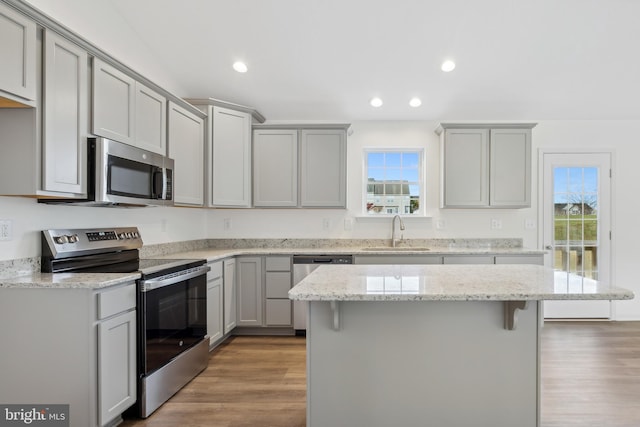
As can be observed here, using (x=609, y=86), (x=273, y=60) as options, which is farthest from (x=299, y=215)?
(x=609, y=86)

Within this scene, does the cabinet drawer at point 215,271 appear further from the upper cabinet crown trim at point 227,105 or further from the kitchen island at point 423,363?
the kitchen island at point 423,363

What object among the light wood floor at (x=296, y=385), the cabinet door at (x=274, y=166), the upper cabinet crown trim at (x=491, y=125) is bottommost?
the light wood floor at (x=296, y=385)

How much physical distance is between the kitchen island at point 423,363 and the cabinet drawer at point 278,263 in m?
2.08

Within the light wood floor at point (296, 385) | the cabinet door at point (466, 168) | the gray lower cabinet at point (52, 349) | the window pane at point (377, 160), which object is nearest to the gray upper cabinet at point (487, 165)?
the cabinet door at point (466, 168)

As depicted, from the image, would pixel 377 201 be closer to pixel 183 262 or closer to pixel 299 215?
pixel 299 215

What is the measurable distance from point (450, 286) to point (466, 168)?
2714mm

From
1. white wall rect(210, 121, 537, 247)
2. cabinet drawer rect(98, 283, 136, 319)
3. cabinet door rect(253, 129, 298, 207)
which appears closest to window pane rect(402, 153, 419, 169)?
white wall rect(210, 121, 537, 247)

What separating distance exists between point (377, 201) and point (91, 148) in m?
3.13

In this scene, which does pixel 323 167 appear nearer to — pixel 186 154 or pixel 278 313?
pixel 186 154

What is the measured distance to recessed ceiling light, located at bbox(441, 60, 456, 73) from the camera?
139 inches

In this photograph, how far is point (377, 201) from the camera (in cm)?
458

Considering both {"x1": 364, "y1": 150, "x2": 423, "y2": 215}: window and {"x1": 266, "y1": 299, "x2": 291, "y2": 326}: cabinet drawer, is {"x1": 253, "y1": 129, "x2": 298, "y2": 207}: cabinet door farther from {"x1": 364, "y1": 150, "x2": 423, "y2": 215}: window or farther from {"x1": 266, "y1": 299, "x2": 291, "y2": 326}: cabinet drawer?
{"x1": 266, "y1": 299, "x2": 291, "y2": 326}: cabinet drawer

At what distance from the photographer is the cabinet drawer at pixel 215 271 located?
3313mm

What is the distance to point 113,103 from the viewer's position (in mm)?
2465
